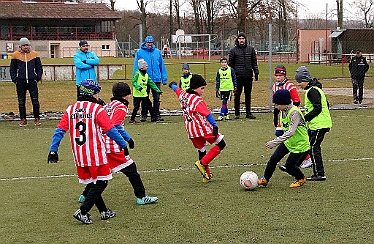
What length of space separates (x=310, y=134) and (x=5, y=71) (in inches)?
846

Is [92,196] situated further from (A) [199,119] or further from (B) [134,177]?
(A) [199,119]

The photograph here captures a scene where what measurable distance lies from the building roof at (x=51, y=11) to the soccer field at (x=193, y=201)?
62210 millimetres

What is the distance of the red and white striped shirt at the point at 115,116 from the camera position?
717cm

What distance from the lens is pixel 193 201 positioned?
750cm

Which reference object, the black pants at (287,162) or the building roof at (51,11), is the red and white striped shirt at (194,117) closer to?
the black pants at (287,162)

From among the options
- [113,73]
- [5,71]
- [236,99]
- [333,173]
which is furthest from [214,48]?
[333,173]

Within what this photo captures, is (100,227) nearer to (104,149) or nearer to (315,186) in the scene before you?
(104,149)

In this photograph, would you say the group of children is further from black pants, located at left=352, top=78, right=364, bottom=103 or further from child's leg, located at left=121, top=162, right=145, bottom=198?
black pants, located at left=352, top=78, right=364, bottom=103

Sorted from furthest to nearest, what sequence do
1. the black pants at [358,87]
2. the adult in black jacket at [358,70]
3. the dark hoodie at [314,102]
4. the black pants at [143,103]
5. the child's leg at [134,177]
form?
the adult in black jacket at [358,70], the black pants at [358,87], the black pants at [143,103], the dark hoodie at [314,102], the child's leg at [134,177]

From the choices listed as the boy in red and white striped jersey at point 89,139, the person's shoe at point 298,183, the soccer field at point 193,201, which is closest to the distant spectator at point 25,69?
the soccer field at point 193,201

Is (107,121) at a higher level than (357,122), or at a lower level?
higher

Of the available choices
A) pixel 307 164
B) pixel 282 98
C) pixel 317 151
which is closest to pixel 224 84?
pixel 307 164

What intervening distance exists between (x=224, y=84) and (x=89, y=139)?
985 centimetres

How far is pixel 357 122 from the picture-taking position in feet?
49.0
